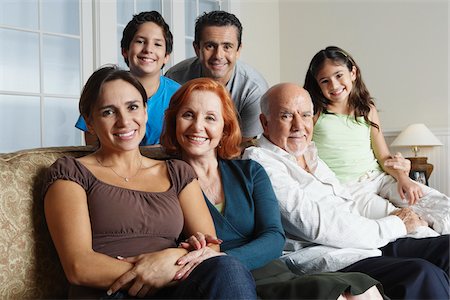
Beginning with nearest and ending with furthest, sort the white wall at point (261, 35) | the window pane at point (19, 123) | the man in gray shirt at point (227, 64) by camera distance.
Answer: the man in gray shirt at point (227, 64), the window pane at point (19, 123), the white wall at point (261, 35)

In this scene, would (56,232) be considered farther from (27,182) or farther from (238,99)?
(238,99)

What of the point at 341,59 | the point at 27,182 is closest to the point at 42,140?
the point at 341,59

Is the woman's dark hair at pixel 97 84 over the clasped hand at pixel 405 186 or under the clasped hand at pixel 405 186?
over

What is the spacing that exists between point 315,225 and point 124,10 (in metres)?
3.66

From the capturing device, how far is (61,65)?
15.9 feet

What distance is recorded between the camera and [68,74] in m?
4.88

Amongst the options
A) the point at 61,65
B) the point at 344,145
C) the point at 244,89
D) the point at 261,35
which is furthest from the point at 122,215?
the point at 261,35

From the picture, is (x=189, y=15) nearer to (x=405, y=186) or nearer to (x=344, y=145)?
(x=344, y=145)

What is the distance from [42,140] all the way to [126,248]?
322 centimetres

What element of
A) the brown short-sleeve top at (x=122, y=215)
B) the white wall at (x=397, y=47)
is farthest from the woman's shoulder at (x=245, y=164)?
the white wall at (x=397, y=47)

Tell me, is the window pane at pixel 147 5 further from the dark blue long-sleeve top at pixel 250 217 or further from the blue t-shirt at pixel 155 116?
the dark blue long-sleeve top at pixel 250 217

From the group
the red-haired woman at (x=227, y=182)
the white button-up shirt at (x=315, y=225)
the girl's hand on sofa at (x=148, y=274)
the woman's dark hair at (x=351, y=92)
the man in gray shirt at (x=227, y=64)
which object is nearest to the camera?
the girl's hand on sofa at (x=148, y=274)

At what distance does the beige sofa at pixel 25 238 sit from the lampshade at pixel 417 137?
3744mm

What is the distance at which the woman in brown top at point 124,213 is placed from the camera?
158cm
